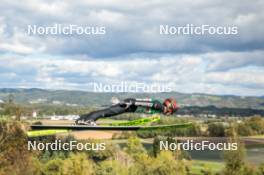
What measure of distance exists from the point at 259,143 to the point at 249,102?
104199mm

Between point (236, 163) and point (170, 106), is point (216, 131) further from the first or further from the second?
point (170, 106)

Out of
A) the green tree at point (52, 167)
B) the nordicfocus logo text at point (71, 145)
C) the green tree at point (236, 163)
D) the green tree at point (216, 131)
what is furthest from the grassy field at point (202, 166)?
the green tree at point (52, 167)

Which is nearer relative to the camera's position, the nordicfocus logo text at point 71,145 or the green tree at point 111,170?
the nordicfocus logo text at point 71,145

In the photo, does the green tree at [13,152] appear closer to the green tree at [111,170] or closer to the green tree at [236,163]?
the green tree at [111,170]

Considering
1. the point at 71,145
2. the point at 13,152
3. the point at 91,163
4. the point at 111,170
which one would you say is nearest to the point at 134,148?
the point at 91,163

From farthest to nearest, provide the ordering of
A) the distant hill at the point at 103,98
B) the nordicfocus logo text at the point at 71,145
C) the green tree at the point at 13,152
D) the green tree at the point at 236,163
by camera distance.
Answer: the green tree at the point at 236,163
the green tree at the point at 13,152
the nordicfocus logo text at the point at 71,145
the distant hill at the point at 103,98

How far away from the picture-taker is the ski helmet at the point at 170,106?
12370 millimetres

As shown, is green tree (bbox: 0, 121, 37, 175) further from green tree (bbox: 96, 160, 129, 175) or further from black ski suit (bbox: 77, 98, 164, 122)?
black ski suit (bbox: 77, 98, 164, 122)

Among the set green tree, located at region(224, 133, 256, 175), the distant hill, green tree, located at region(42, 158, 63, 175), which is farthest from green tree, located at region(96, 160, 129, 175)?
green tree, located at region(224, 133, 256, 175)

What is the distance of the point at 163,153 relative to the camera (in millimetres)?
66125

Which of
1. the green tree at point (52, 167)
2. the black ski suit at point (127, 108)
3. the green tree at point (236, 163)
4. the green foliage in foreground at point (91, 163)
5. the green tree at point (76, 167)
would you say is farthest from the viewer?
the green tree at point (52, 167)

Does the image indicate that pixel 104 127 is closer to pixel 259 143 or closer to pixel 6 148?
pixel 6 148

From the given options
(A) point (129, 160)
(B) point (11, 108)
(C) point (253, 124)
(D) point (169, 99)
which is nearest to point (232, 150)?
(A) point (129, 160)

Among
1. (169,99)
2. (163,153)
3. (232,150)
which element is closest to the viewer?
(169,99)
